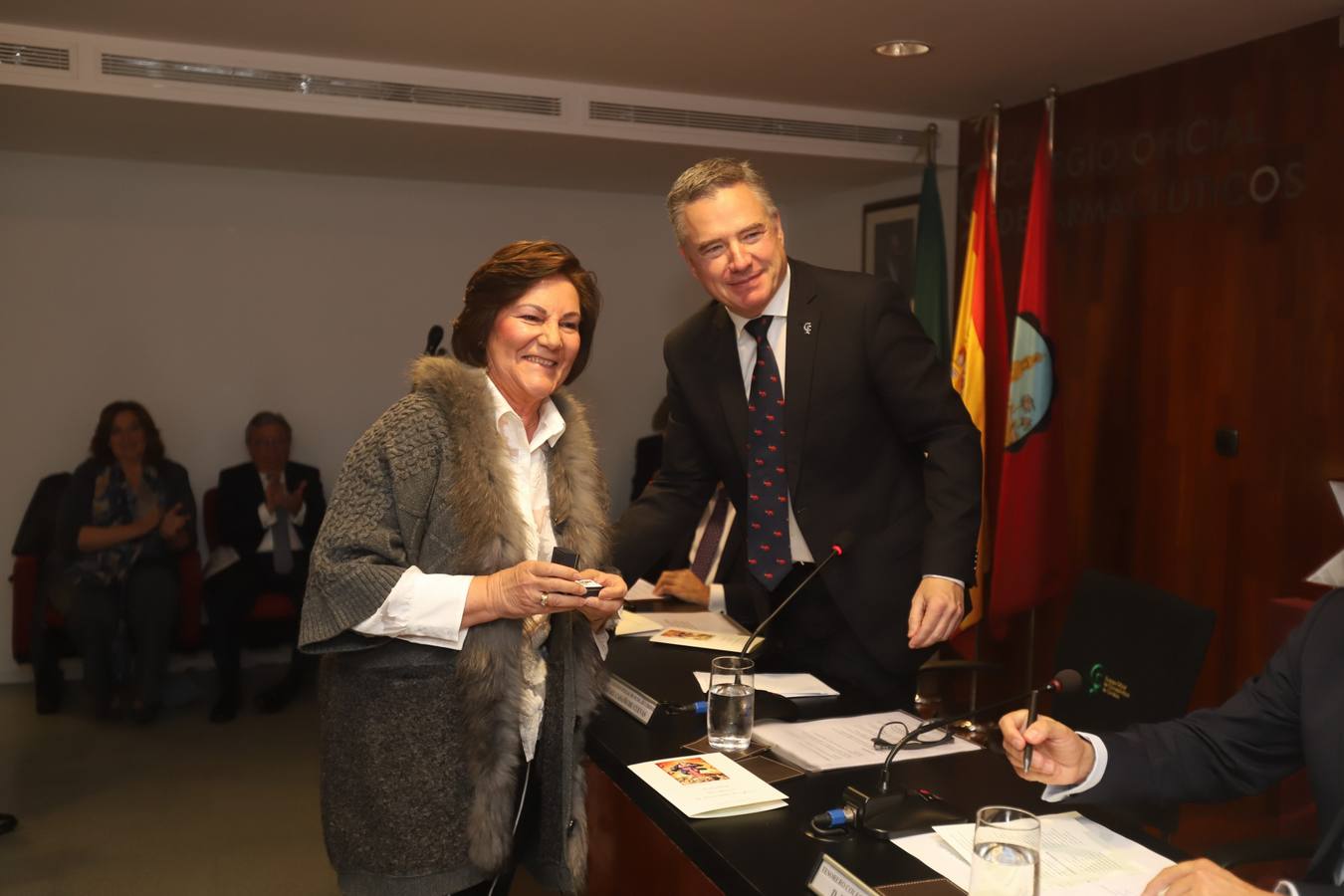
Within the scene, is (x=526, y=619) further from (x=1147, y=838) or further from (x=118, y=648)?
(x=118, y=648)

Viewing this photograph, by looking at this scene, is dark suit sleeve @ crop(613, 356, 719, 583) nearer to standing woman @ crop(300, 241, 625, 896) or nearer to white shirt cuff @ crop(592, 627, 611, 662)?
white shirt cuff @ crop(592, 627, 611, 662)

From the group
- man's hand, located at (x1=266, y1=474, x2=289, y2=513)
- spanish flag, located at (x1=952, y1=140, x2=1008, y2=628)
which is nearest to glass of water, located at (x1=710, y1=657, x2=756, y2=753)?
spanish flag, located at (x1=952, y1=140, x2=1008, y2=628)

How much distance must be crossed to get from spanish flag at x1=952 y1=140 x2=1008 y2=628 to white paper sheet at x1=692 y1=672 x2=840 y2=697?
91.0 inches

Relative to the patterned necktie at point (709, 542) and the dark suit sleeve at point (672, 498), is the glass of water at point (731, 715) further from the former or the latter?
the patterned necktie at point (709, 542)

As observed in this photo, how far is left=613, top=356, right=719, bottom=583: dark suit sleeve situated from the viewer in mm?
2449

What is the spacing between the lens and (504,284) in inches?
72.6

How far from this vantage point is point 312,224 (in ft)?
19.6

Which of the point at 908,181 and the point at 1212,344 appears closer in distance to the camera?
the point at 1212,344

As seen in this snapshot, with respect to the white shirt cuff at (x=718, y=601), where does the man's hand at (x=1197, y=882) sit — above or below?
above

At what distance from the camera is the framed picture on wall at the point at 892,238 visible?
5.67m

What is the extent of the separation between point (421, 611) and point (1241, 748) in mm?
1247

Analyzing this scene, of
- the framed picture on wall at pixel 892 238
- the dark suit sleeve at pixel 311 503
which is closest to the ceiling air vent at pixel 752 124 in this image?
the framed picture on wall at pixel 892 238

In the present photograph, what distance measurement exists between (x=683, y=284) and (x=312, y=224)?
2183 mm

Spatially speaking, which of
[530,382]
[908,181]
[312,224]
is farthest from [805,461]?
[312,224]
